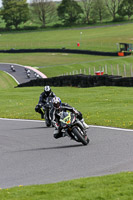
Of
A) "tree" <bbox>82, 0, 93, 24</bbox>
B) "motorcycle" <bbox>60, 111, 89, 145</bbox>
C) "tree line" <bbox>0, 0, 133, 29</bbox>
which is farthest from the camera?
"tree" <bbox>82, 0, 93, 24</bbox>

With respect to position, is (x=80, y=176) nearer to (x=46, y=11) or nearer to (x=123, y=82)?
(x=123, y=82)

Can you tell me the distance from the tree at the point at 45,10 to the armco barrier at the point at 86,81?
401 feet

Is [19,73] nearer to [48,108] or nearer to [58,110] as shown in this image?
[48,108]

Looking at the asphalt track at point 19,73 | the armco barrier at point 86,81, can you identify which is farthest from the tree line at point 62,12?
the armco barrier at point 86,81

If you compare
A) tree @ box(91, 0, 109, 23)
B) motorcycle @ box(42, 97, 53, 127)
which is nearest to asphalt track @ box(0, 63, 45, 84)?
motorcycle @ box(42, 97, 53, 127)

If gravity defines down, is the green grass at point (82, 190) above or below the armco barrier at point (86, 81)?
above

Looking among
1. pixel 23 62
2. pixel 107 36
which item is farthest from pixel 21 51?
pixel 107 36

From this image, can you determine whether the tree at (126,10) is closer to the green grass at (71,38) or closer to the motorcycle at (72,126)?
the green grass at (71,38)

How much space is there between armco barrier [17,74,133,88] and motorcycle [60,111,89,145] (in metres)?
16.7

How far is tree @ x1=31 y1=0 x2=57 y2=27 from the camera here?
160 m

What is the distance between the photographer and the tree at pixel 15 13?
148m

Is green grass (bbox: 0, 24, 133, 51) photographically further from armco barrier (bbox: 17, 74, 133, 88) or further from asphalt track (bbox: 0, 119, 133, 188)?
asphalt track (bbox: 0, 119, 133, 188)

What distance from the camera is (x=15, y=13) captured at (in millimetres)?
151000

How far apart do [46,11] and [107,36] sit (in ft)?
170
